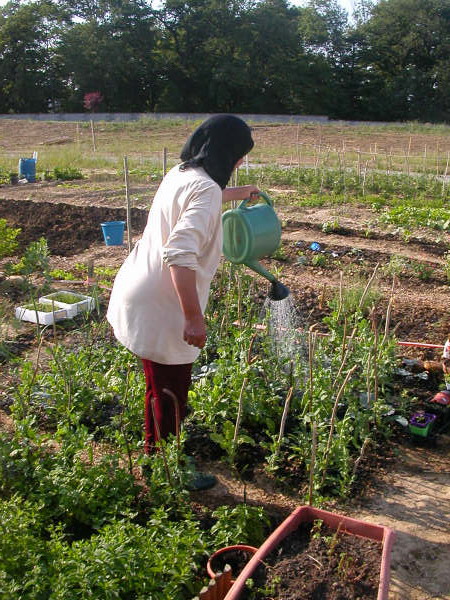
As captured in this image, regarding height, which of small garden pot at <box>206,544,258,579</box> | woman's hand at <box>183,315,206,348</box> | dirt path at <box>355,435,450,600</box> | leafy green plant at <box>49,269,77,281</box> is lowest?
dirt path at <box>355,435,450,600</box>

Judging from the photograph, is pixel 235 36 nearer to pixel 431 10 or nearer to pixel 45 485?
pixel 431 10

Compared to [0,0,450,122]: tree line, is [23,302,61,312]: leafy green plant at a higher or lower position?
lower

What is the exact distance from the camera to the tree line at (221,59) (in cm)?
3819

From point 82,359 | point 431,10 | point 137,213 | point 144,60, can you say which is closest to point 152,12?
point 144,60

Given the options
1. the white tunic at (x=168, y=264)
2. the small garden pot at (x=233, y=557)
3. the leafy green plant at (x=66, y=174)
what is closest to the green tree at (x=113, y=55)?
the leafy green plant at (x=66, y=174)

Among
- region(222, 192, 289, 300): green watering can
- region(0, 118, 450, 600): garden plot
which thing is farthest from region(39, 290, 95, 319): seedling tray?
region(222, 192, 289, 300): green watering can

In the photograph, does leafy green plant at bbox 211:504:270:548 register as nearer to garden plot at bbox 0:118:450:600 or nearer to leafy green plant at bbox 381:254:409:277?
garden plot at bbox 0:118:450:600

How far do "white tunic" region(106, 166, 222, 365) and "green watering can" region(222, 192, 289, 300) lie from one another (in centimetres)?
59

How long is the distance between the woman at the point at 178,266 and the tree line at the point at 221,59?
38291 mm

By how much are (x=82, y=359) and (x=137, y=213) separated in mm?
5047

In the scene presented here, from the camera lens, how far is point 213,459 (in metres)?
2.81

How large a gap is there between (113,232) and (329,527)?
4.90 metres

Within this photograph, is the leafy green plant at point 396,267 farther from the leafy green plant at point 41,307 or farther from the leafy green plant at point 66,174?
the leafy green plant at point 66,174

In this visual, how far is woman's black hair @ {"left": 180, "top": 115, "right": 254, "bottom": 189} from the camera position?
2.15 m
